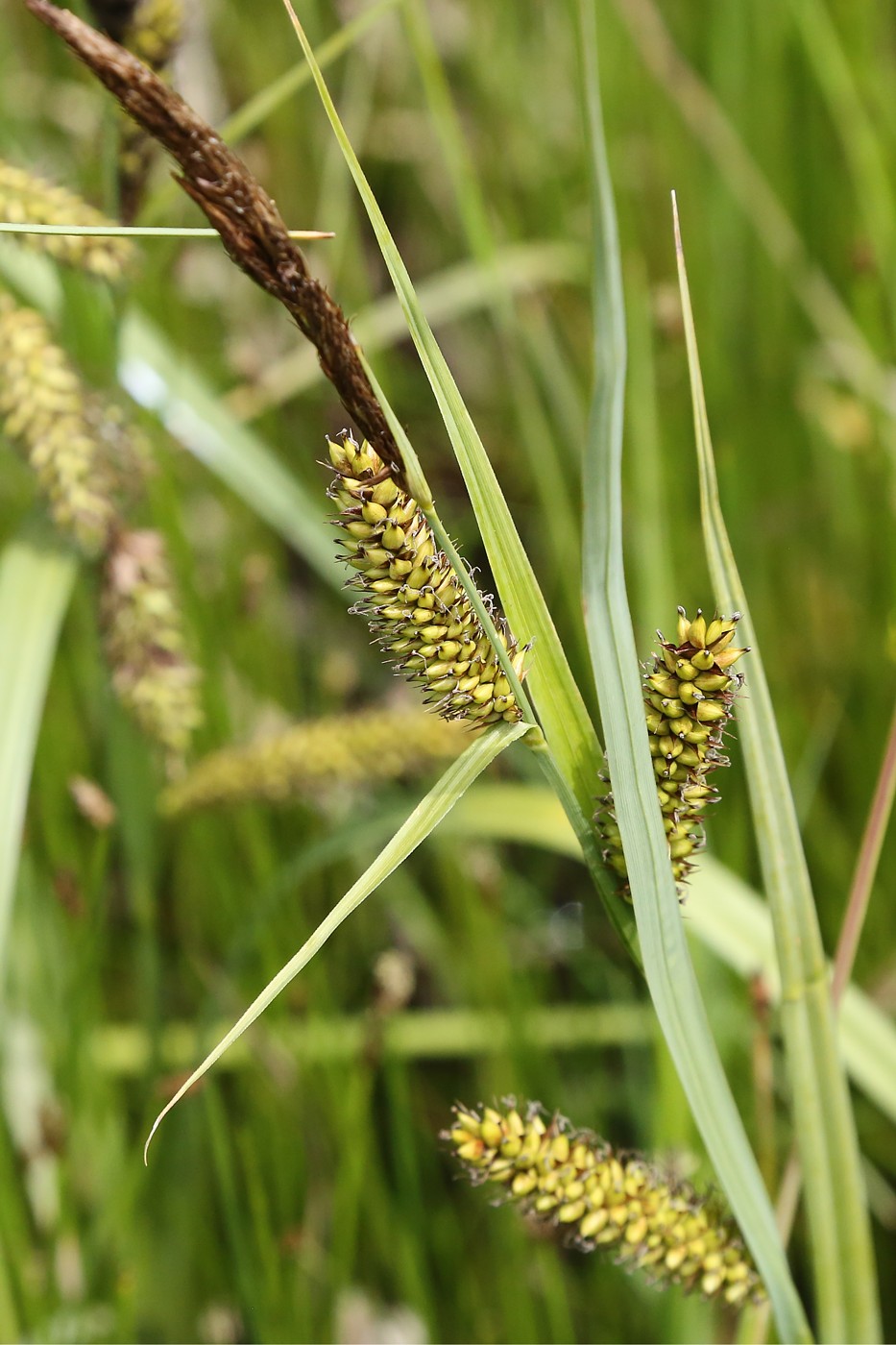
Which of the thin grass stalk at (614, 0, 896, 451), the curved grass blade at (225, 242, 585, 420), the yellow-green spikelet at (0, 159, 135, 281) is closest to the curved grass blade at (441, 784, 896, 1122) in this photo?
the yellow-green spikelet at (0, 159, 135, 281)

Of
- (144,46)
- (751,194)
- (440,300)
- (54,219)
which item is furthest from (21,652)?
(751,194)

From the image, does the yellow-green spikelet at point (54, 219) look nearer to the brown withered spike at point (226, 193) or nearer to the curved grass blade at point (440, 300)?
the brown withered spike at point (226, 193)

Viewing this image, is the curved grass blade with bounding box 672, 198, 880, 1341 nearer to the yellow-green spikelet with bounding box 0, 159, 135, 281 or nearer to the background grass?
the background grass

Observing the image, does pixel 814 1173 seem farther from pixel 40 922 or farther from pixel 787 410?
pixel 787 410

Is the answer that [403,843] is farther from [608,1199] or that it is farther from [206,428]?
[206,428]

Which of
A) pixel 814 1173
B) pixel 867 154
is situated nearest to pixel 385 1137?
pixel 814 1173

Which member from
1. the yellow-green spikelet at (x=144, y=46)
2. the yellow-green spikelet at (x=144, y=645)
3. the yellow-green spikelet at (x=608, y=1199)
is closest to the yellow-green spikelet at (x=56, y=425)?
the yellow-green spikelet at (x=144, y=645)
